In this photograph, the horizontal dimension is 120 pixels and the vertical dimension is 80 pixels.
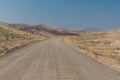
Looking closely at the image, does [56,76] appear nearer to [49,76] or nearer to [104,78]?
[49,76]

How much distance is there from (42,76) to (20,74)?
1458mm

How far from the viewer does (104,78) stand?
46.5ft

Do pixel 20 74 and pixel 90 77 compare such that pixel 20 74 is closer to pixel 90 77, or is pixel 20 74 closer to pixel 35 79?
pixel 35 79

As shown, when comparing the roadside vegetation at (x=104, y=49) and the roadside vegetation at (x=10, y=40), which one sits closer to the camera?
the roadside vegetation at (x=104, y=49)

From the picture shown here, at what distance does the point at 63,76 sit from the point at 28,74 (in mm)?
2057

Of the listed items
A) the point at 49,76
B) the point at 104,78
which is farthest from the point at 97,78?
the point at 49,76

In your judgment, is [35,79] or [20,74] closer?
[35,79]

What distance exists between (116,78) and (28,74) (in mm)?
5031

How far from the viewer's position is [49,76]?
47.4 ft

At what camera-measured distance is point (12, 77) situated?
13.9 meters

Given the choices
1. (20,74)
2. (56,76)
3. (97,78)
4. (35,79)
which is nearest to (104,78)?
(97,78)

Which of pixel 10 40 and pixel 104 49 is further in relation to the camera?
pixel 10 40

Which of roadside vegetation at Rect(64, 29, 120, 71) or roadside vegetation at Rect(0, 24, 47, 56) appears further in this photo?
roadside vegetation at Rect(0, 24, 47, 56)

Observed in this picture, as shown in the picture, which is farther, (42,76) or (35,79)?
(42,76)
